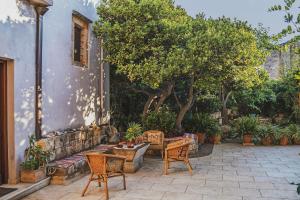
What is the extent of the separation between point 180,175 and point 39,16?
452 centimetres

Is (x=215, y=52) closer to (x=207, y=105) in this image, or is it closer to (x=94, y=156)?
(x=94, y=156)

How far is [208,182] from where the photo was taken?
23.7 feet

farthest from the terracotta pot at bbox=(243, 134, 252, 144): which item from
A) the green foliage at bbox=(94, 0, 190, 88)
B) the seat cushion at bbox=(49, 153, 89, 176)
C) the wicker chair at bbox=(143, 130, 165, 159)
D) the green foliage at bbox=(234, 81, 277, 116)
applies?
the seat cushion at bbox=(49, 153, 89, 176)

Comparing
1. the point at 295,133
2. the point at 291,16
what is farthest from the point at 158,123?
the point at 291,16

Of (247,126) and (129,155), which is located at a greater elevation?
(247,126)

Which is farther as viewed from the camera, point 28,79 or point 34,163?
point 28,79

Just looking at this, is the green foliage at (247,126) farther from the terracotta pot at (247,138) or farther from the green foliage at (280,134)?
the green foliage at (280,134)

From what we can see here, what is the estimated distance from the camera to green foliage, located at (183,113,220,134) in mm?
13734

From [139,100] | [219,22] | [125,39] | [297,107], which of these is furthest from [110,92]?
[297,107]

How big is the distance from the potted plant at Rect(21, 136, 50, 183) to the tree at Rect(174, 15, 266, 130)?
432 cm

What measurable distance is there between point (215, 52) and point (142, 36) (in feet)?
6.67

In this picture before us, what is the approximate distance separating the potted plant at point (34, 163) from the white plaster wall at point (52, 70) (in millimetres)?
136

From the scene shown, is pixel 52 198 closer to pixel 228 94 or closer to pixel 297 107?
pixel 228 94

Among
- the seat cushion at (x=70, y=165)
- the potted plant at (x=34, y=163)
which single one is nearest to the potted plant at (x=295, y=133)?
the seat cushion at (x=70, y=165)
